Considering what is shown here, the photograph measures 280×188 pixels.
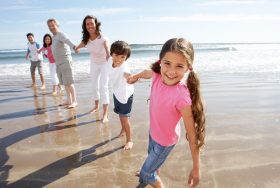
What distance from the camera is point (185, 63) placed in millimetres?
2262

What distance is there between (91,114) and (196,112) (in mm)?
4137

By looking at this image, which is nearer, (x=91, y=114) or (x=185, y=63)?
(x=185, y=63)

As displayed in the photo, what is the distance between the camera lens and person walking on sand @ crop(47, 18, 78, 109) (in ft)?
21.1

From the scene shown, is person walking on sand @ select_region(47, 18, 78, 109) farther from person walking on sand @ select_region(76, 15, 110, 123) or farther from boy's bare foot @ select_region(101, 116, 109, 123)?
boy's bare foot @ select_region(101, 116, 109, 123)

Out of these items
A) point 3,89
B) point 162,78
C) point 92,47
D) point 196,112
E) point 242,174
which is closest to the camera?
point 196,112

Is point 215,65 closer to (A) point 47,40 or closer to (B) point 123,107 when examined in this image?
(A) point 47,40

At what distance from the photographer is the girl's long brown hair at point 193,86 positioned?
7.29 feet

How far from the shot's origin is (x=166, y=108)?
7.69ft

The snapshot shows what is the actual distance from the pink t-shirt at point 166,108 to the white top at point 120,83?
1442 millimetres

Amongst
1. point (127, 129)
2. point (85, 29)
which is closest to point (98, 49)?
point (85, 29)

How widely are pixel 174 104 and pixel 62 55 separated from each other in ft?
16.0

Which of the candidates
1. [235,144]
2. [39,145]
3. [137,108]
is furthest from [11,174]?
[137,108]

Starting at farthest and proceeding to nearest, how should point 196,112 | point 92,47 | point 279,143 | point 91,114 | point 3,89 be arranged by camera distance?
point 3,89, point 91,114, point 92,47, point 279,143, point 196,112

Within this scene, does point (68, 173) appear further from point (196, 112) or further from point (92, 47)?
point (92, 47)
